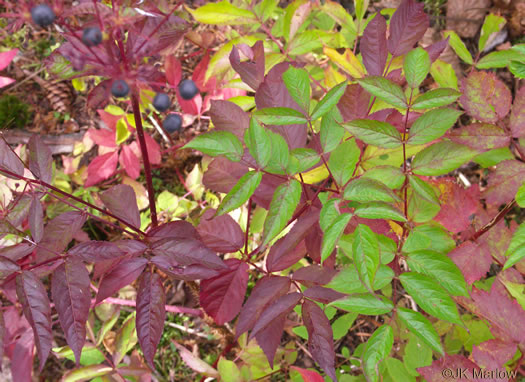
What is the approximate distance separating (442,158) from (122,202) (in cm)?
81

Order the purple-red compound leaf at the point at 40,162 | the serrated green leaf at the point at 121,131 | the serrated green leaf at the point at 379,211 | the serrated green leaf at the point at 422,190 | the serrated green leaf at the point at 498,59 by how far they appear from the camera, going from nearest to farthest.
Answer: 1. the serrated green leaf at the point at 379,211
2. the serrated green leaf at the point at 422,190
3. the purple-red compound leaf at the point at 40,162
4. the serrated green leaf at the point at 498,59
5. the serrated green leaf at the point at 121,131

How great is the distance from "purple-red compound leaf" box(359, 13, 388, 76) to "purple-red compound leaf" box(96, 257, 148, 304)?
77cm

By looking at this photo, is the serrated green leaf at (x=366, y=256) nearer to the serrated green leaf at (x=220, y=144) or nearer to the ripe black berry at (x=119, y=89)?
the serrated green leaf at (x=220, y=144)

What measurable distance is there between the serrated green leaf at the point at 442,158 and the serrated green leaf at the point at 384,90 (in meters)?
0.13

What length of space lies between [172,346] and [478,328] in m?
1.34

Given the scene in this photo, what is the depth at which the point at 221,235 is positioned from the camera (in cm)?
121

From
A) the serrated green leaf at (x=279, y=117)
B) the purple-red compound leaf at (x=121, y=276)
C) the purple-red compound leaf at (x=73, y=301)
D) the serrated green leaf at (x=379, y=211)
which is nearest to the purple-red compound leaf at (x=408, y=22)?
the serrated green leaf at (x=279, y=117)

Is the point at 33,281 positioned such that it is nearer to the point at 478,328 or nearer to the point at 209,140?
the point at 209,140

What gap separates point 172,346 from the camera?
6.78 ft

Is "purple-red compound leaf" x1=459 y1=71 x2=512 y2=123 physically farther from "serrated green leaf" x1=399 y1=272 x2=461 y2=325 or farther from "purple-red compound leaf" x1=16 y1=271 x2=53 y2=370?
"purple-red compound leaf" x1=16 y1=271 x2=53 y2=370

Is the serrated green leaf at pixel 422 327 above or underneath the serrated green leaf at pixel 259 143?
underneath

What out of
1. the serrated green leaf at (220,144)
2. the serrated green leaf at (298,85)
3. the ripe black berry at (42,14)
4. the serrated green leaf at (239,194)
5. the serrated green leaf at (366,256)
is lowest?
the serrated green leaf at (366,256)

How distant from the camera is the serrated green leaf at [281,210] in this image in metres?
0.86

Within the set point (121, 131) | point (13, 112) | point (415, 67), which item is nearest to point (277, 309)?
point (415, 67)
